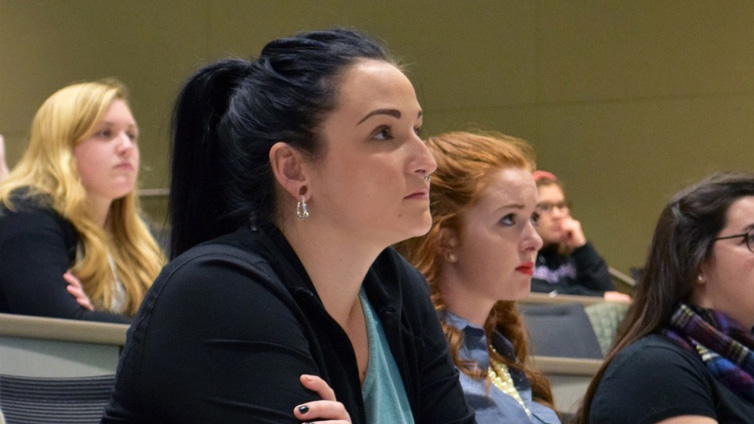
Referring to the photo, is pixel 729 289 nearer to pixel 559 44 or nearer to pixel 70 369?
pixel 70 369

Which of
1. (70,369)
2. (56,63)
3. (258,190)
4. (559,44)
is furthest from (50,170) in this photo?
(56,63)

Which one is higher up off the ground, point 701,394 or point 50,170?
point 50,170

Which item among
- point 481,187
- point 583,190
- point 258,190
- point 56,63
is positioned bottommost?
point 583,190

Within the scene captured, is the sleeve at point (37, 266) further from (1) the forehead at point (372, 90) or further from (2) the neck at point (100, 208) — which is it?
(1) the forehead at point (372, 90)

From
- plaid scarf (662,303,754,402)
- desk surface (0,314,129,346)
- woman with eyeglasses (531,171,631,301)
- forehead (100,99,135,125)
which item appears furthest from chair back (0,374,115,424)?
woman with eyeglasses (531,171,631,301)

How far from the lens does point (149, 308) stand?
1.23m

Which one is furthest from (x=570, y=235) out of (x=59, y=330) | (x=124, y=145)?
(x=59, y=330)

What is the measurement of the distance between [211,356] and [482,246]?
100cm

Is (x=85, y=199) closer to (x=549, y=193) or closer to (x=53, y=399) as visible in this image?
(x=53, y=399)

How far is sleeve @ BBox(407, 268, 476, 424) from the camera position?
4.85 ft

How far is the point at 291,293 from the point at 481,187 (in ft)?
2.85

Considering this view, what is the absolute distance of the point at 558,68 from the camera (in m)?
6.00

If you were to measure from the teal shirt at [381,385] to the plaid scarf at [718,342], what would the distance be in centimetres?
87

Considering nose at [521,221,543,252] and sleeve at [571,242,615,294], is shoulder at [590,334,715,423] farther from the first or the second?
sleeve at [571,242,615,294]
